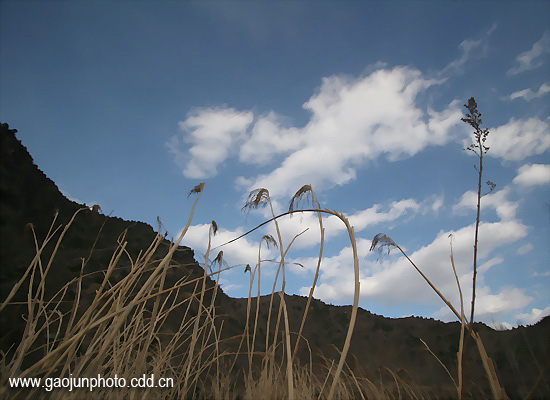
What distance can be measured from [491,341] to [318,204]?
8.38 metres

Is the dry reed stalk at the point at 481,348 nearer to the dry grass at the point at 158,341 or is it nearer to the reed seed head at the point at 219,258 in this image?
the dry grass at the point at 158,341

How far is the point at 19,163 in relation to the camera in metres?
4.69

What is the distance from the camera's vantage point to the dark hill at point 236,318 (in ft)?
11.3

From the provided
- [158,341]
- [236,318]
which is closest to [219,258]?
[158,341]

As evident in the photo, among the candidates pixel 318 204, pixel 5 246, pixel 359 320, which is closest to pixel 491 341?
pixel 359 320

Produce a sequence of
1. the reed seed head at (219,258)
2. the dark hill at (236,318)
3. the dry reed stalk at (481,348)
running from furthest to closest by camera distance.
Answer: the dark hill at (236,318), the reed seed head at (219,258), the dry reed stalk at (481,348)

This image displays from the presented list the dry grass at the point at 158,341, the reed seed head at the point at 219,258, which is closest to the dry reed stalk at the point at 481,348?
the dry grass at the point at 158,341

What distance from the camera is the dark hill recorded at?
11.3ft

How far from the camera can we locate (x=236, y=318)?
6.44 metres

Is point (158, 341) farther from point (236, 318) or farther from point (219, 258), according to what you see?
point (236, 318)

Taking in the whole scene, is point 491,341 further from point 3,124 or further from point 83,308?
point 3,124

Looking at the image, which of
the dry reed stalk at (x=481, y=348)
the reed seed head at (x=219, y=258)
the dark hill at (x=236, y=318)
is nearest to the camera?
the dry reed stalk at (x=481, y=348)

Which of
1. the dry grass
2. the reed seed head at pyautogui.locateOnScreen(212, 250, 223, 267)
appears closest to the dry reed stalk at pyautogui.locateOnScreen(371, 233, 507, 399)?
the dry grass

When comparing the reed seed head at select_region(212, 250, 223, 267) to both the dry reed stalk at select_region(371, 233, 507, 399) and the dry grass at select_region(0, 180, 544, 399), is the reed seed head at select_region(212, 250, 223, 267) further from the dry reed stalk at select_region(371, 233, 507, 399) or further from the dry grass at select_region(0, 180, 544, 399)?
the dry reed stalk at select_region(371, 233, 507, 399)
